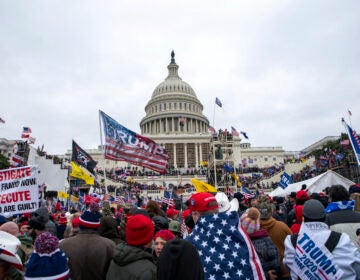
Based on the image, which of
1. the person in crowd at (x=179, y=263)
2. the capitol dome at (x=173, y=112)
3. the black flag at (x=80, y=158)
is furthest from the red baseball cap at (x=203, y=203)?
the capitol dome at (x=173, y=112)

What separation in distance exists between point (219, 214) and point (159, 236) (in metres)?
1.00

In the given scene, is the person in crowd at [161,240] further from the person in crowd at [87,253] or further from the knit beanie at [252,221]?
the knit beanie at [252,221]

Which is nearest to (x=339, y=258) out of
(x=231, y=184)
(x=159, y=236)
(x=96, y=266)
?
(x=159, y=236)

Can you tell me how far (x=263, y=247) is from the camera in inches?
152

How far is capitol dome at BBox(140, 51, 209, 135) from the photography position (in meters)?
95.7

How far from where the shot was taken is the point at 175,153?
275ft

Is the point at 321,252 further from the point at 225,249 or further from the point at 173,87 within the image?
the point at 173,87

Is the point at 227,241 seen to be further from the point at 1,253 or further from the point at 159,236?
the point at 1,253

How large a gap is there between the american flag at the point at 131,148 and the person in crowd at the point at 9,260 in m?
9.76

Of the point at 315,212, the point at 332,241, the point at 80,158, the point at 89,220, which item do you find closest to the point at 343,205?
the point at 315,212

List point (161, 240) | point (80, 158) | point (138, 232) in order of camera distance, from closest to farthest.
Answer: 1. point (138, 232)
2. point (161, 240)
3. point (80, 158)

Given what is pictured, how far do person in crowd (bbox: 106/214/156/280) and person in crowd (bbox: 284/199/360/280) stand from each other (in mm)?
1634

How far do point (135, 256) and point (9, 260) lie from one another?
1.09 meters

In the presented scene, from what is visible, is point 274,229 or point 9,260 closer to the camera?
point 9,260
